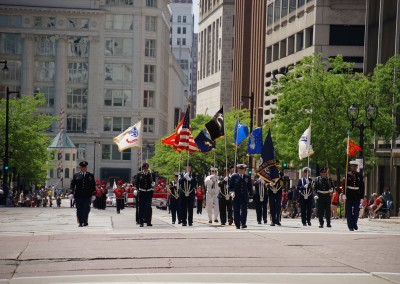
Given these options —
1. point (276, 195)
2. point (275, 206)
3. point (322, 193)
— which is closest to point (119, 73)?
point (276, 195)

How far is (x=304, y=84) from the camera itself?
58625 millimetres

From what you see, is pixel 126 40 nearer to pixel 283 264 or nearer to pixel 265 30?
pixel 265 30

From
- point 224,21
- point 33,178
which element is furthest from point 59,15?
point 33,178

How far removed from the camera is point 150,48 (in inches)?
5684

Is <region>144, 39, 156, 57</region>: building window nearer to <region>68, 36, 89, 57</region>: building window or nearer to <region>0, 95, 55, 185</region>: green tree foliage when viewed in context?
<region>68, 36, 89, 57</region>: building window

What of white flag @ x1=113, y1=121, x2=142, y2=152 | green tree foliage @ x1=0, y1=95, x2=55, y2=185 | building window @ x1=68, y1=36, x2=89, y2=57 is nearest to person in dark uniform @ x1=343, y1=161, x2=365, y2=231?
white flag @ x1=113, y1=121, x2=142, y2=152

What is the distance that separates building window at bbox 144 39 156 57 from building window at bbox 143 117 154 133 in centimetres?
862

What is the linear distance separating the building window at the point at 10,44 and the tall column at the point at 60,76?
5171 millimetres

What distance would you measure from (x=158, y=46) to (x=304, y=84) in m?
87.5

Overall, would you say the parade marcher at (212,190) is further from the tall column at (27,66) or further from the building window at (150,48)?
the building window at (150,48)

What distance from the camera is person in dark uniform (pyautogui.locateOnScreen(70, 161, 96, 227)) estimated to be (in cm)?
2828

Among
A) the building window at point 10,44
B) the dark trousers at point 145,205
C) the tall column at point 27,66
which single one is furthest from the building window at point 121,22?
the dark trousers at point 145,205

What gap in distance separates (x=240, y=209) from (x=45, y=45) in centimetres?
11477

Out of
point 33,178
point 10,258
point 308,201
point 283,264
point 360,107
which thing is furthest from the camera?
point 33,178
